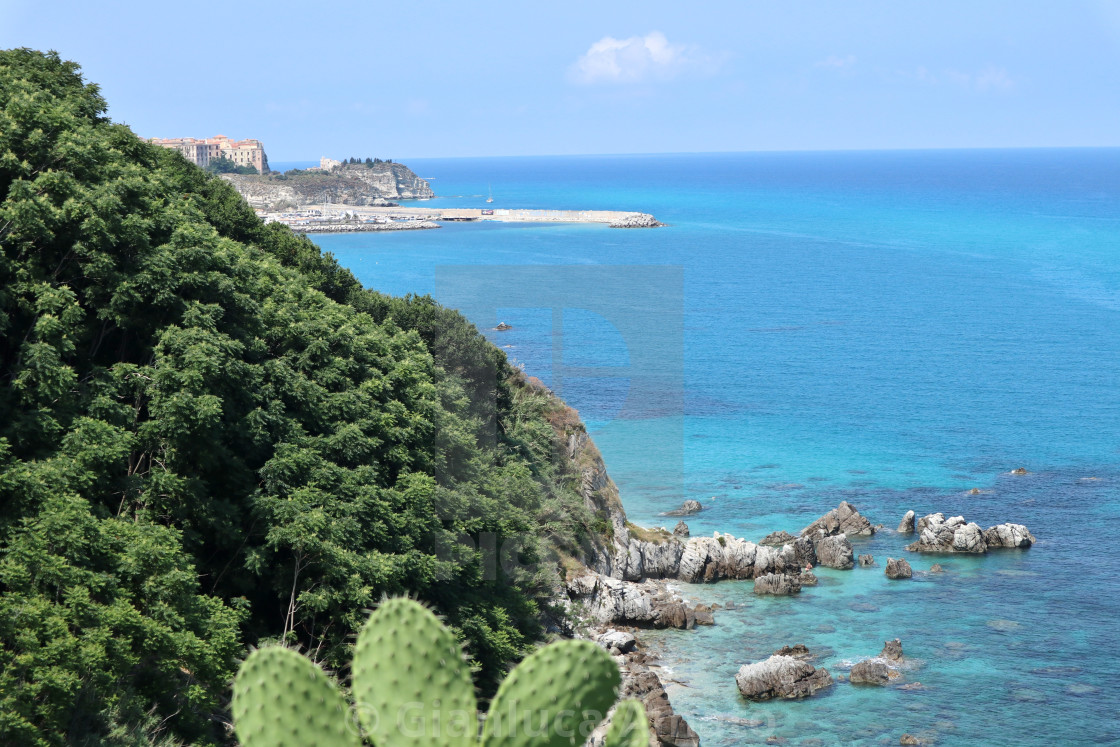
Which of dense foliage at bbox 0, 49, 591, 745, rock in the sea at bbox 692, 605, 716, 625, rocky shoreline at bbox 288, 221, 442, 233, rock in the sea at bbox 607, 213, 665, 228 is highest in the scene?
rock in the sea at bbox 607, 213, 665, 228

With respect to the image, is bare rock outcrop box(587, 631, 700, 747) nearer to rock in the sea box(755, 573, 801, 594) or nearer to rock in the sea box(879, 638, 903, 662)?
rock in the sea box(879, 638, 903, 662)

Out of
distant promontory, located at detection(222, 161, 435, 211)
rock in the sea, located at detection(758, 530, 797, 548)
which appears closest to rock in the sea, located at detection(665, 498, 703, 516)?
rock in the sea, located at detection(758, 530, 797, 548)

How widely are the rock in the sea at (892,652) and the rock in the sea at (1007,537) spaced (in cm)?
1181

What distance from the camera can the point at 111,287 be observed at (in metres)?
18.2

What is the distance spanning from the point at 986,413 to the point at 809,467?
649 inches

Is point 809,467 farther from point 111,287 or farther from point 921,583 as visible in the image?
point 111,287

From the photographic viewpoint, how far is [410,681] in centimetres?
479

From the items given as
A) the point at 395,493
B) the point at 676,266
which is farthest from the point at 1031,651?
the point at 676,266

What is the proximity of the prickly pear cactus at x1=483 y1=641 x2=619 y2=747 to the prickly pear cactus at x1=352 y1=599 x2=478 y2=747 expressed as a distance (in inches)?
7.2

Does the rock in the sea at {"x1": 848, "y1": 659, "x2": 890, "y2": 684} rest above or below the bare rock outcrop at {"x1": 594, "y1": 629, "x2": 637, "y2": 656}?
below

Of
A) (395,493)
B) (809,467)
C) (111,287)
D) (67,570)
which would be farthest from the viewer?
(809,467)

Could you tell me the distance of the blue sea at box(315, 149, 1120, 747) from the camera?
97.2 feet

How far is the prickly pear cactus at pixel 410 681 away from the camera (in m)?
4.73

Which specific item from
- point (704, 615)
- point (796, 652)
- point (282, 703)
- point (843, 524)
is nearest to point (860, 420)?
point (843, 524)
